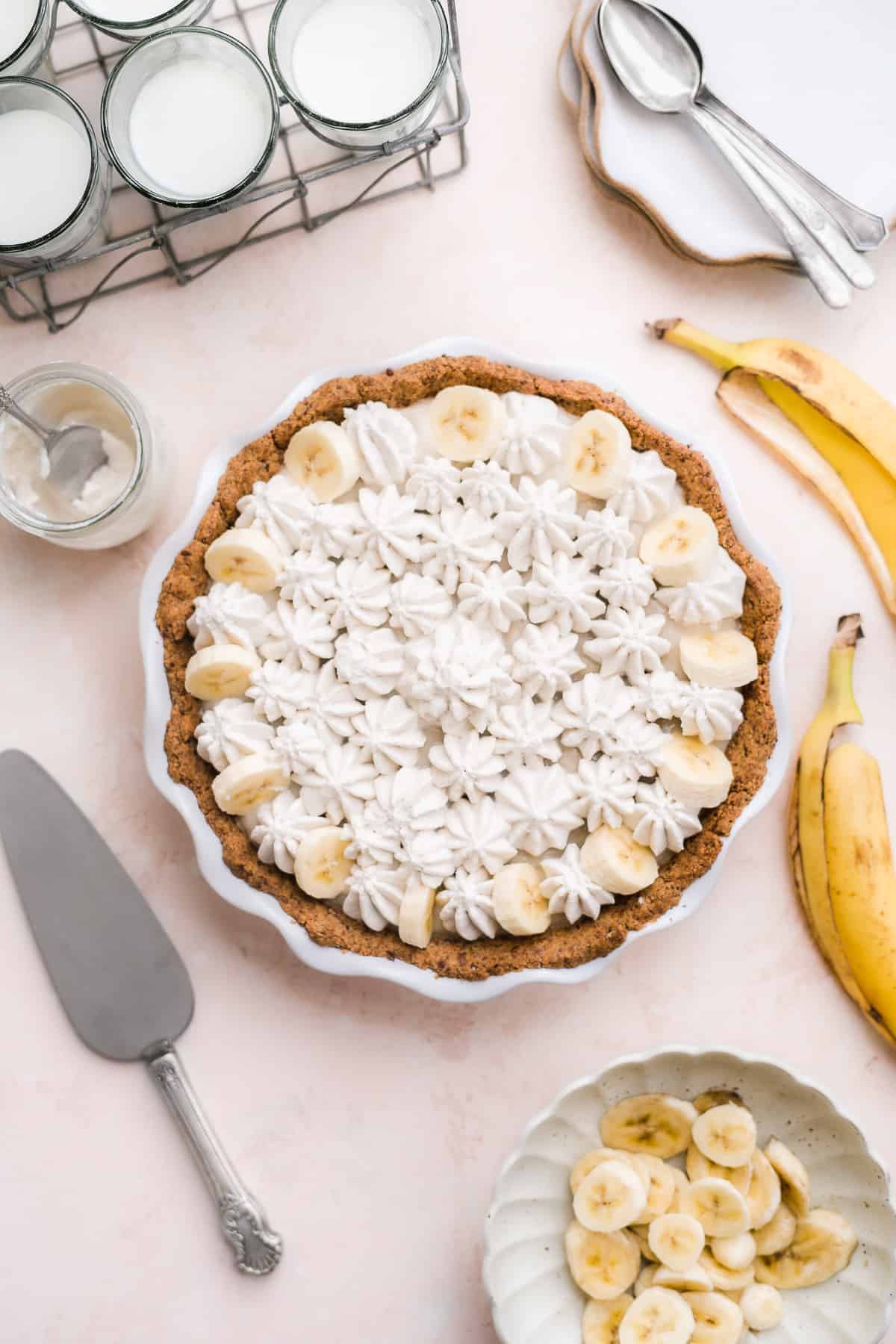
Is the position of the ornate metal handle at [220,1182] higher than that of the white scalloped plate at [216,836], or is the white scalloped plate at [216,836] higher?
the white scalloped plate at [216,836]

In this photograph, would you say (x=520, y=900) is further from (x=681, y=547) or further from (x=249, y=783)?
(x=681, y=547)

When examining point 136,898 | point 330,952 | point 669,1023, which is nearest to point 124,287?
point 136,898

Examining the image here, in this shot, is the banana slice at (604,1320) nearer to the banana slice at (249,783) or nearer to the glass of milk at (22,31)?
the banana slice at (249,783)

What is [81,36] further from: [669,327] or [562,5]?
[669,327]

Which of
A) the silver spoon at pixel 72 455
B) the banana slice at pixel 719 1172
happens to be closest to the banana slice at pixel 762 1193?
the banana slice at pixel 719 1172

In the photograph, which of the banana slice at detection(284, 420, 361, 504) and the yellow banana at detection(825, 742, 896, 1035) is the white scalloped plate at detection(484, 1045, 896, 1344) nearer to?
the yellow banana at detection(825, 742, 896, 1035)

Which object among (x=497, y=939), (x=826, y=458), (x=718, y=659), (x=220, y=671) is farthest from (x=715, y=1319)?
(x=826, y=458)
